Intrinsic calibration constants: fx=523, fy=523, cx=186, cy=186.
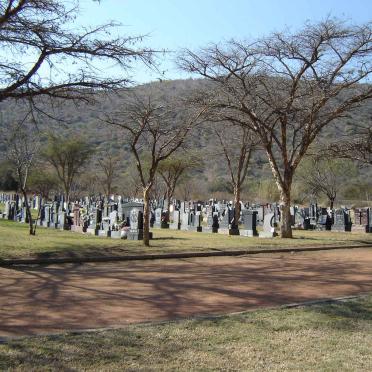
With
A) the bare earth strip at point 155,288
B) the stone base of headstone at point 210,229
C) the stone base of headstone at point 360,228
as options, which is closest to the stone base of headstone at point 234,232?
the stone base of headstone at point 210,229

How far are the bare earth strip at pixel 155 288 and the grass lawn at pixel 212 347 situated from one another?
0.79 meters

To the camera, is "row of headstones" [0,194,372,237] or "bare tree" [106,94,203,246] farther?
"row of headstones" [0,194,372,237]

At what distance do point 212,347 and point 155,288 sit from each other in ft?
13.2

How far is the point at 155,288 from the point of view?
31.2 ft

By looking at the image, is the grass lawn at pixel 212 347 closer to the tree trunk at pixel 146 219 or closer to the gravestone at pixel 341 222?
the tree trunk at pixel 146 219

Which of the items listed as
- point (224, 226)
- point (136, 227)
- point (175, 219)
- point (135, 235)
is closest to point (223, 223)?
point (224, 226)

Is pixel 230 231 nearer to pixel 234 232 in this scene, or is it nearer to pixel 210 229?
pixel 234 232

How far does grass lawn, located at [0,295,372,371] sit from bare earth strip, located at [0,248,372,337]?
786 millimetres

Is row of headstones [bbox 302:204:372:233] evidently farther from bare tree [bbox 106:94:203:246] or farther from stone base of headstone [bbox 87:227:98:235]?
bare tree [bbox 106:94:203:246]

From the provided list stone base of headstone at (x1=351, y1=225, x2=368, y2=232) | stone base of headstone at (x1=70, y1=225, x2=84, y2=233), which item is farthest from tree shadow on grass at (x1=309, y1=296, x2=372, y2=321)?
stone base of headstone at (x1=351, y1=225, x2=368, y2=232)

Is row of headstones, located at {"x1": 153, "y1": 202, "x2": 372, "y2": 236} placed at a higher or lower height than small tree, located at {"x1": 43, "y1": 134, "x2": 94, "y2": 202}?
lower

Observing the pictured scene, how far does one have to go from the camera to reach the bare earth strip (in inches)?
282

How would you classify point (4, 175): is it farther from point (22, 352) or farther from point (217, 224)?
point (22, 352)

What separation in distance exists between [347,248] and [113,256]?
29.6 feet
